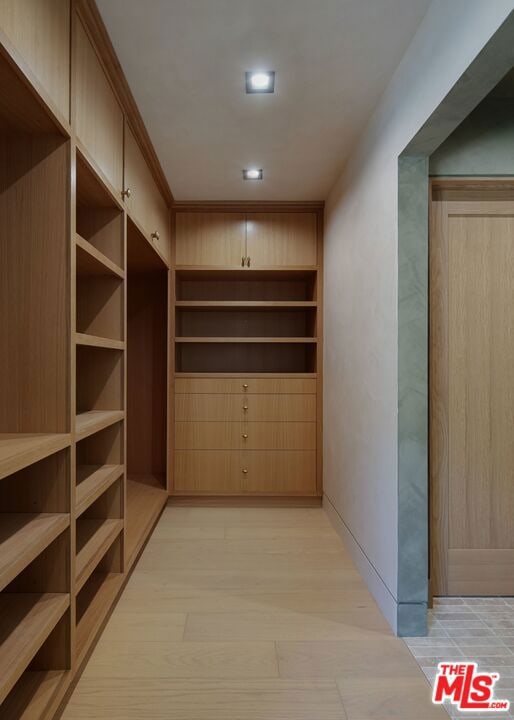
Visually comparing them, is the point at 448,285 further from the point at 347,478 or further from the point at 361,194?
the point at 347,478

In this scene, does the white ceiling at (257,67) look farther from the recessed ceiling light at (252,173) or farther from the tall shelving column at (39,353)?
the tall shelving column at (39,353)

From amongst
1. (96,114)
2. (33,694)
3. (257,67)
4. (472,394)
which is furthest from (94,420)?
(472,394)

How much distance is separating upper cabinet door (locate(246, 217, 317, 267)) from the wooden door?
151 centimetres

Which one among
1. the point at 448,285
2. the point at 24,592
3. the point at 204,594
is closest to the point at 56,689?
the point at 24,592

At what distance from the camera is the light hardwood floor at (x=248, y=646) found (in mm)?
1444

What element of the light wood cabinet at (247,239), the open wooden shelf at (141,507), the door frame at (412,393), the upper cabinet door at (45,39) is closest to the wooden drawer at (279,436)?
the open wooden shelf at (141,507)

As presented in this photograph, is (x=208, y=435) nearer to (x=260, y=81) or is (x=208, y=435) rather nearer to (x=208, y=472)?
(x=208, y=472)

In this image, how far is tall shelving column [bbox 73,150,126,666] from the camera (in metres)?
1.97

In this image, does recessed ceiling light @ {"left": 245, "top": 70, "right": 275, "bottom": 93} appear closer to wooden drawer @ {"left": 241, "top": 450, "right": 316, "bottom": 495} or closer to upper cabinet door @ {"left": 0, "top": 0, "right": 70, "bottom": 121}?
upper cabinet door @ {"left": 0, "top": 0, "right": 70, "bottom": 121}

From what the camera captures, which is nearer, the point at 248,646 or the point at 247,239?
the point at 248,646

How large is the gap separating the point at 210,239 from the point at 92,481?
2.27 meters

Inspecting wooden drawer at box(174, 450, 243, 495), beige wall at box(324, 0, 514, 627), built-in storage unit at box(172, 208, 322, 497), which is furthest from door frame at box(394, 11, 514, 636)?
wooden drawer at box(174, 450, 243, 495)

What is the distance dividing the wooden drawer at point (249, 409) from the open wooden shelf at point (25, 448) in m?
2.07

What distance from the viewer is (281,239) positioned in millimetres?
3555
